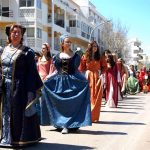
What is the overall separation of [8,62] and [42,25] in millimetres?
44419

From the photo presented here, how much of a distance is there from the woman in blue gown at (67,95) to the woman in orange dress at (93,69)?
6.59 ft

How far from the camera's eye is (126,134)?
10.2 meters

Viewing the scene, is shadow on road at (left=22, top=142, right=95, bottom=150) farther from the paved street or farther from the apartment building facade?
the apartment building facade

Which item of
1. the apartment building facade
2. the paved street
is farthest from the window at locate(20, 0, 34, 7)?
the paved street

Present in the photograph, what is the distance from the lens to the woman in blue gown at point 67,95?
10219 millimetres

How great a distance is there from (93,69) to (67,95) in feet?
8.85

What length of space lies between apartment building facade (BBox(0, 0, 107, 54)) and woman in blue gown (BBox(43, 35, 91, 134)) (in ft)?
121

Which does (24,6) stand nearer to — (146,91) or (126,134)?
(146,91)

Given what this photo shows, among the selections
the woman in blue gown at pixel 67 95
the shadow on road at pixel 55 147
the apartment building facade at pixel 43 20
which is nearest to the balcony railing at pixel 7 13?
the apartment building facade at pixel 43 20

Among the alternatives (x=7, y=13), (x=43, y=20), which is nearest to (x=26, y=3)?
(x=7, y=13)

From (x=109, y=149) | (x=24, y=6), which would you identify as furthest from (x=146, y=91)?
(x=109, y=149)

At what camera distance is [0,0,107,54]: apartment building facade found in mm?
49219

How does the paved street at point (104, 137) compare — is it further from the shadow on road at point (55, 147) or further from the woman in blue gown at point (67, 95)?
the woman in blue gown at point (67, 95)

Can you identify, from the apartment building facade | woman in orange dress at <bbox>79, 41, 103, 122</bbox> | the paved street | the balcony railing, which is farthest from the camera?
the apartment building facade
